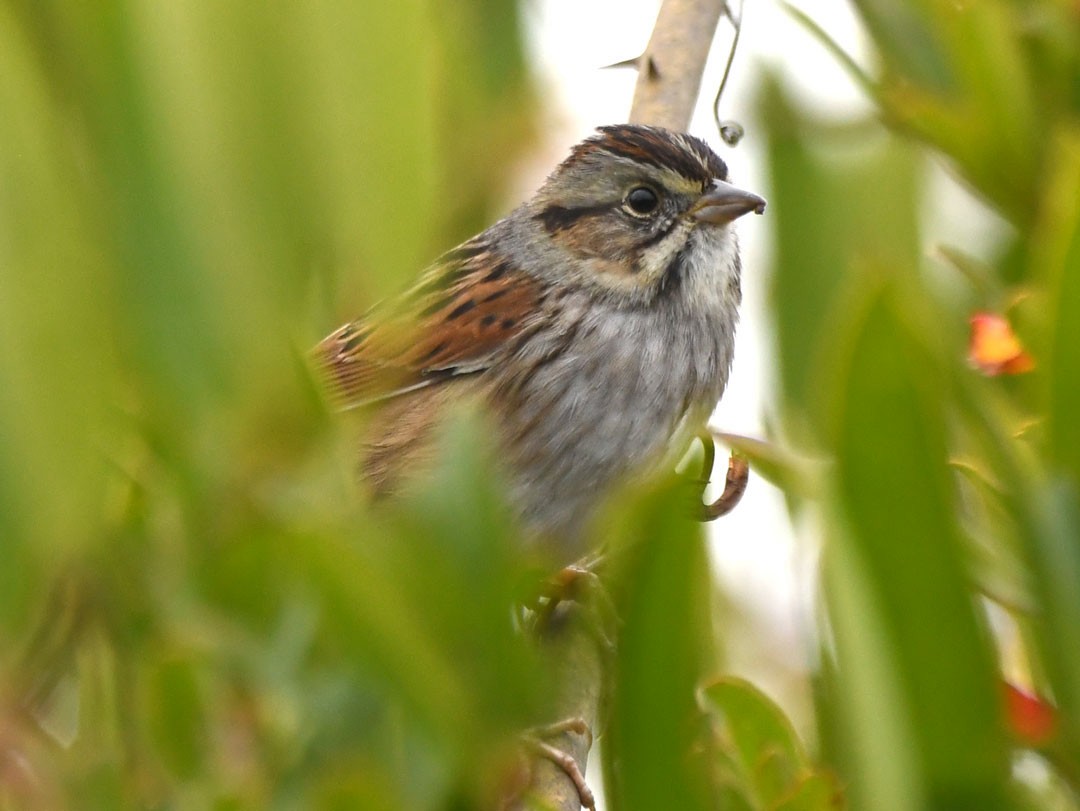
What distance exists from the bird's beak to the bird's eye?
110 mm

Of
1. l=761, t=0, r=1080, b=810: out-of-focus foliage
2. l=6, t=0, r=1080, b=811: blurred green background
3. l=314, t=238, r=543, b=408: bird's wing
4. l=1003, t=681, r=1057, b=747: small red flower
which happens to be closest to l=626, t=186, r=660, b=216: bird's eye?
l=314, t=238, r=543, b=408: bird's wing

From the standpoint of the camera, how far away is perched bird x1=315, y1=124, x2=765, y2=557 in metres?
2.85

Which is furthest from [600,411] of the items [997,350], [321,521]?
[321,521]

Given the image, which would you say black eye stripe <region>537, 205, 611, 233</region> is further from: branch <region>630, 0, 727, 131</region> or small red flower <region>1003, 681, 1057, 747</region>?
small red flower <region>1003, 681, 1057, 747</region>

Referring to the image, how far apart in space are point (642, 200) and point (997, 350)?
6.05 feet

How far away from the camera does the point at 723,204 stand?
306cm

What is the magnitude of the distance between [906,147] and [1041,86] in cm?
17

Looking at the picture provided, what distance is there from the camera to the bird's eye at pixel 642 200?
126 inches

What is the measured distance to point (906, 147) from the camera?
1.86m

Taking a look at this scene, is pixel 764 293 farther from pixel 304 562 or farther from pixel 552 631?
pixel 304 562

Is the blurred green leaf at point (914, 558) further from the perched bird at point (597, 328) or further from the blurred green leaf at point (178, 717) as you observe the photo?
the perched bird at point (597, 328)

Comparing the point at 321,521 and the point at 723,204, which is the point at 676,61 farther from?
the point at 321,521

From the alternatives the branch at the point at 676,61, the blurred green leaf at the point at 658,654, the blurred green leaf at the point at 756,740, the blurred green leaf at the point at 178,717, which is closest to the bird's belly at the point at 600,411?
the branch at the point at 676,61

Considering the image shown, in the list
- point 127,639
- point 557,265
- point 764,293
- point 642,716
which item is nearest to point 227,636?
point 127,639
